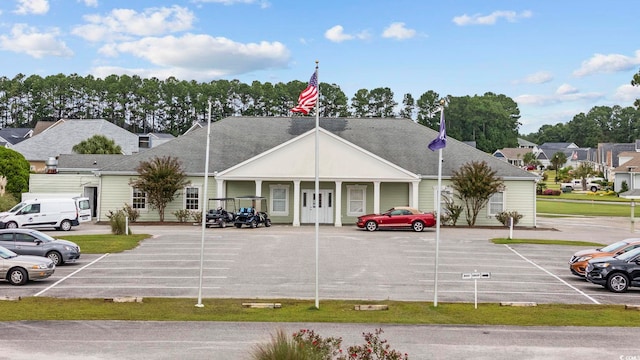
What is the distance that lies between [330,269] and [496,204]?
21.6m

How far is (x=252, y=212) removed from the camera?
39.3 metres

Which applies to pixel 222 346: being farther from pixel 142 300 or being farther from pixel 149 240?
pixel 149 240

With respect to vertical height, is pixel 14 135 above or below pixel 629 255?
above

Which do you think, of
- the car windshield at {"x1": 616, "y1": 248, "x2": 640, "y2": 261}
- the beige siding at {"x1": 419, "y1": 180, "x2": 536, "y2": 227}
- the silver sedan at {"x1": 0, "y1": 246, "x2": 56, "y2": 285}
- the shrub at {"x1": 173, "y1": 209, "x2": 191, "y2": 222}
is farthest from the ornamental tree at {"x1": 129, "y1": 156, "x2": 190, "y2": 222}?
the car windshield at {"x1": 616, "y1": 248, "x2": 640, "y2": 261}

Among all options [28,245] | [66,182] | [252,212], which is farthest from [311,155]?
[28,245]

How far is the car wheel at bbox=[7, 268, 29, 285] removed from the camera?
71.1 ft

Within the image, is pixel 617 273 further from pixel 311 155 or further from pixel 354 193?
pixel 354 193

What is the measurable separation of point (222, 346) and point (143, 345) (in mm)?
1749

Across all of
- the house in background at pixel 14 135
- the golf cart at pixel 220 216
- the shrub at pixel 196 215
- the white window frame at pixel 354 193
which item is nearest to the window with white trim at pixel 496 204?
the white window frame at pixel 354 193

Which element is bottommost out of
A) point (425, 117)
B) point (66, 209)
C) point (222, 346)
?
point (222, 346)

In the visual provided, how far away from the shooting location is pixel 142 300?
63.2 ft

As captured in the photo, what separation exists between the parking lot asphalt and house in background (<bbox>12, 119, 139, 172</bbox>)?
38.4 m

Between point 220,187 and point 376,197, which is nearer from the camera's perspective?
point 376,197

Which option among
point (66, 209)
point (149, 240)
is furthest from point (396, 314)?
point (66, 209)
